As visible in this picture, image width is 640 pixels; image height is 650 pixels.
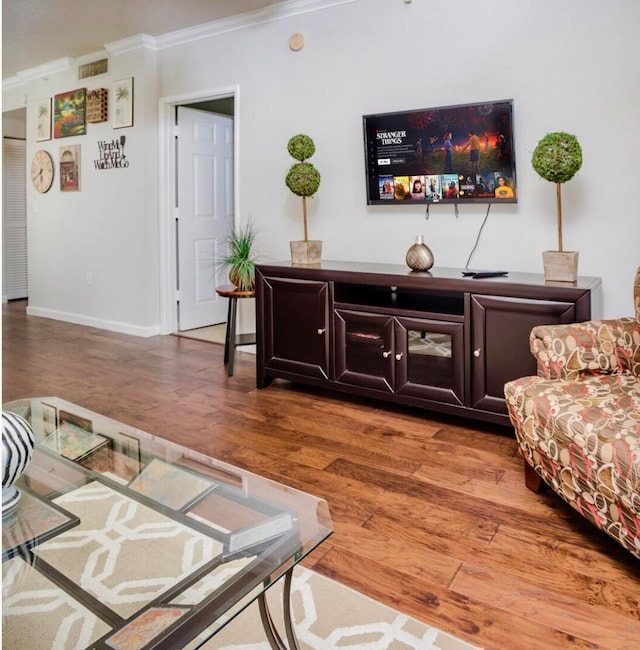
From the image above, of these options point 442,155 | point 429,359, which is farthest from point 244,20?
point 429,359

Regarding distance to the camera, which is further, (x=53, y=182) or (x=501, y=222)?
(x=53, y=182)

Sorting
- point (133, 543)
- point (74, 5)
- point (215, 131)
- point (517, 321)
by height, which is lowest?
point (133, 543)

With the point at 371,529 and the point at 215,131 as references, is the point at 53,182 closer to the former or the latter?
the point at 215,131

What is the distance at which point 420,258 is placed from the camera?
3197mm

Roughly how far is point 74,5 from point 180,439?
3302 millimetres

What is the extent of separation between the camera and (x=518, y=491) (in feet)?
7.70

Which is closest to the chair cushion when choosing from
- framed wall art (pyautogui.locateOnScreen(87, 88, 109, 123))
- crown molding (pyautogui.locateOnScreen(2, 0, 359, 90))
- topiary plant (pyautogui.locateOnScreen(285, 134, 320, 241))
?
topiary plant (pyautogui.locateOnScreen(285, 134, 320, 241))

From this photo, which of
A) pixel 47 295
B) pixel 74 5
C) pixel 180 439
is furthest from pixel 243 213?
pixel 47 295

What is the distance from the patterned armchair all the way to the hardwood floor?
183mm

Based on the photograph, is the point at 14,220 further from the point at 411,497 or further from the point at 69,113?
the point at 411,497

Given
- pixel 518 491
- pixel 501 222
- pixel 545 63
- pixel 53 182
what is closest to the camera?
pixel 518 491

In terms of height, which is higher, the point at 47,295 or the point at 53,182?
the point at 53,182

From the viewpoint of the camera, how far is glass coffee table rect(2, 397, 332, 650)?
1.11 m

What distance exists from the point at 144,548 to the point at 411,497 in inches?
49.1
